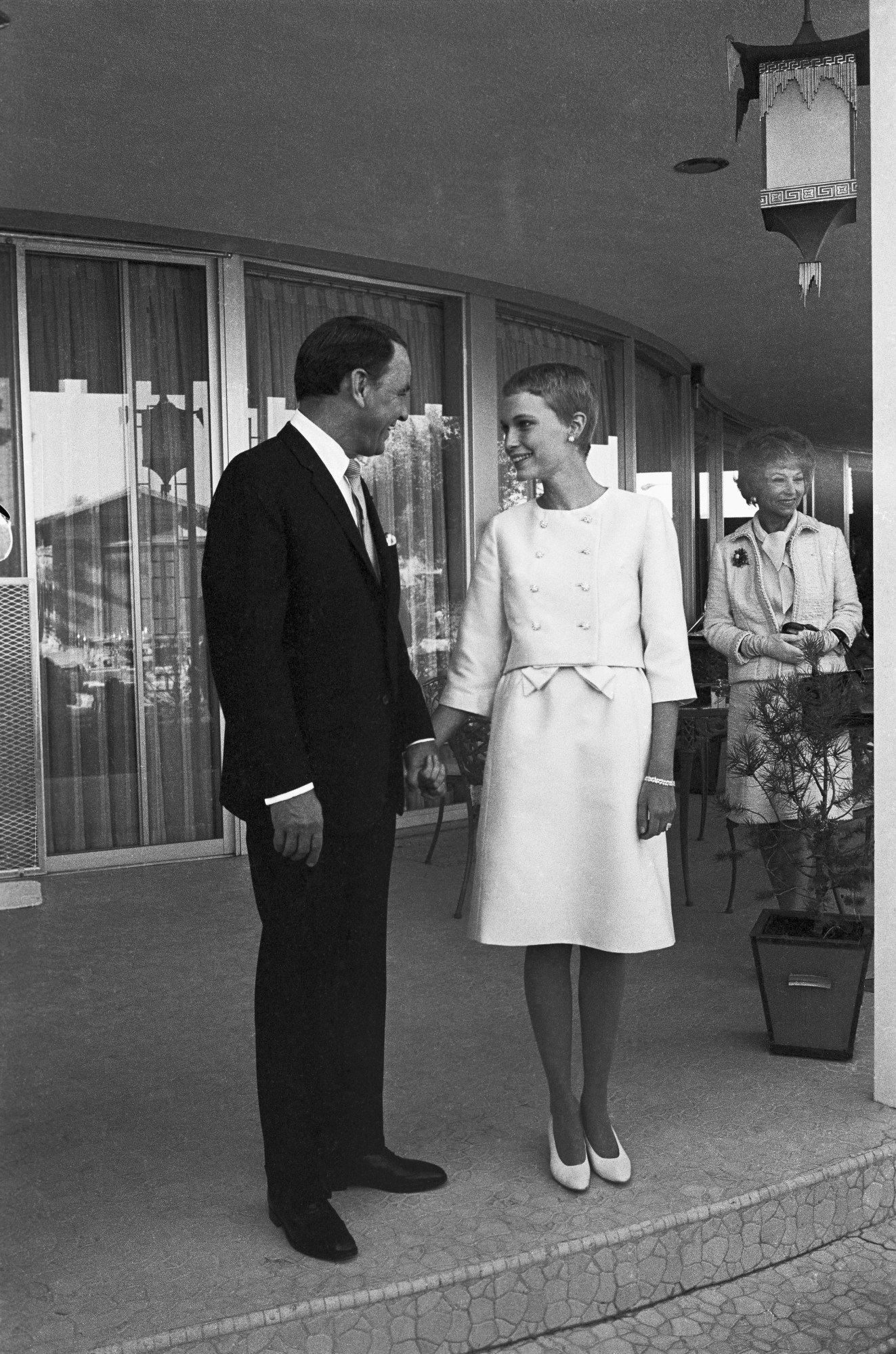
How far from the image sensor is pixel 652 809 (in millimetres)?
2555

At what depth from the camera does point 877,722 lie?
117 inches

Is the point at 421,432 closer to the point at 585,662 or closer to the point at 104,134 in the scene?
the point at 104,134

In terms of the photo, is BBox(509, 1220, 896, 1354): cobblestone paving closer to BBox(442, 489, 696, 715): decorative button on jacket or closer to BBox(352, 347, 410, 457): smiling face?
BBox(442, 489, 696, 715): decorative button on jacket

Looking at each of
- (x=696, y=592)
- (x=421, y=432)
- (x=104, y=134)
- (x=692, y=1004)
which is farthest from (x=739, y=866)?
(x=696, y=592)

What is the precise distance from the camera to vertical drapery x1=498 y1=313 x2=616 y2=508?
23.3 feet

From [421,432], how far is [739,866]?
8.71 ft

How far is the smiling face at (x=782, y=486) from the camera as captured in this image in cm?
401

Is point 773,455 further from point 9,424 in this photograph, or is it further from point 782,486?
point 9,424

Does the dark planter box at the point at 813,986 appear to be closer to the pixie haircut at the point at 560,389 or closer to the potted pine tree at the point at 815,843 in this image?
the potted pine tree at the point at 815,843

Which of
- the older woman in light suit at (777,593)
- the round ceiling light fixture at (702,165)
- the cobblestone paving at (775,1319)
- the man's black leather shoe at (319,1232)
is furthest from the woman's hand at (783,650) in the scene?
the man's black leather shoe at (319,1232)

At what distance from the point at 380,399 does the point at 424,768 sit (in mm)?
684

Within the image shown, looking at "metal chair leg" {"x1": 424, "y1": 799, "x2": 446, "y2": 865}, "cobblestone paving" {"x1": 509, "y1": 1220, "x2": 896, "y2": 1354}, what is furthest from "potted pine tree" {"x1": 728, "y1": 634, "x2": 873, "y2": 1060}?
"metal chair leg" {"x1": 424, "y1": 799, "x2": 446, "y2": 865}

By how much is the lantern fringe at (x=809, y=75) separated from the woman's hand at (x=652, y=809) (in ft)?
5.98

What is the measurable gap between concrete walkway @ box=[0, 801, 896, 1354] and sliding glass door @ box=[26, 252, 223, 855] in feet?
5.38
